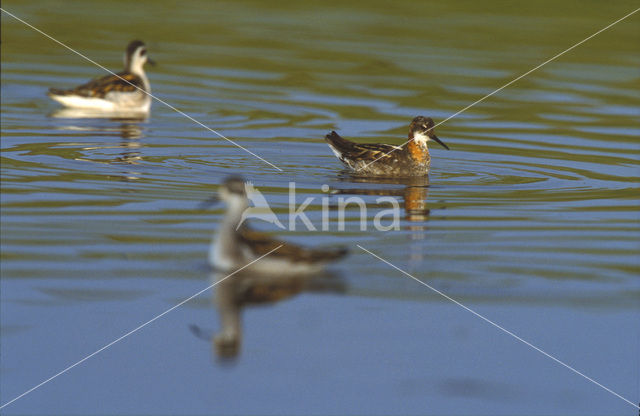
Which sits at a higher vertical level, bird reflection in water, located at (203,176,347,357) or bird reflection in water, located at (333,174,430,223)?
bird reflection in water, located at (333,174,430,223)

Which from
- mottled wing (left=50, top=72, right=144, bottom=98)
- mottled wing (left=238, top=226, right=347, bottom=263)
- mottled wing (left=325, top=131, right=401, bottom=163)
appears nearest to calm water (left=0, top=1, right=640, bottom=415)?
mottled wing (left=238, top=226, right=347, bottom=263)

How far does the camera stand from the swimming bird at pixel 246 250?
9.46 meters

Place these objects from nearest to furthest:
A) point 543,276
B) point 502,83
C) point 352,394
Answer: point 352,394
point 543,276
point 502,83

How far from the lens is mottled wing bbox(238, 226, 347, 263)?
9.58 metres

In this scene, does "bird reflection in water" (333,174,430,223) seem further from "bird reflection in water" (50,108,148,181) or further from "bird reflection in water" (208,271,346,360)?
"bird reflection in water" (50,108,148,181)

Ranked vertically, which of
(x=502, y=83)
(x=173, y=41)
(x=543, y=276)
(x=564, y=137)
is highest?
(x=173, y=41)

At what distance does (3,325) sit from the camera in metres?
8.58

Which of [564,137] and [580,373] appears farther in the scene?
[564,137]

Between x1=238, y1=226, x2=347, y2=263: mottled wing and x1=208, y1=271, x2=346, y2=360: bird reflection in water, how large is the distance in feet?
0.63

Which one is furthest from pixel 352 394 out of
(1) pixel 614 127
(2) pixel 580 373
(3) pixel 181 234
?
(1) pixel 614 127

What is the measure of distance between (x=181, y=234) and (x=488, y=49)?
712 inches

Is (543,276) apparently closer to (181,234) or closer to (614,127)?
(181,234)

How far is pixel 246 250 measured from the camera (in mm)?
9508

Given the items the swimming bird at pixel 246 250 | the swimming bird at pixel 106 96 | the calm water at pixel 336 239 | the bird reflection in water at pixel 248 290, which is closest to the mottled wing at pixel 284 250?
the swimming bird at pixel 246 250
